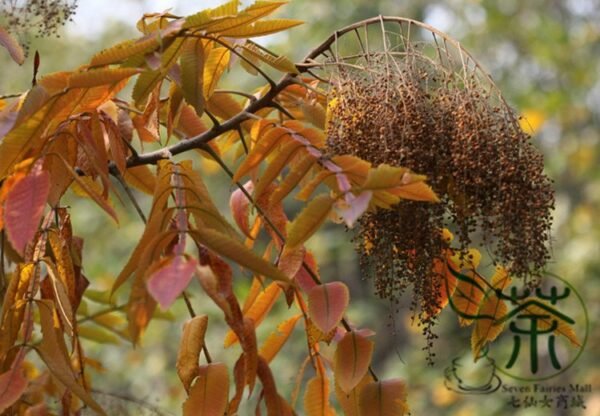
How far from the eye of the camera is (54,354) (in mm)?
1117

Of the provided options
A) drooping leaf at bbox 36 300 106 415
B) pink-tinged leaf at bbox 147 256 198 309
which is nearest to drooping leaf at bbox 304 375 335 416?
drooping leaf at bbox 36 300 106 415

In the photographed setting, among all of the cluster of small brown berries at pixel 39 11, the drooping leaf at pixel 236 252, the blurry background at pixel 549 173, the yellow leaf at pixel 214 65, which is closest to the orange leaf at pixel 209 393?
the drooping leaf at pixel 236 252

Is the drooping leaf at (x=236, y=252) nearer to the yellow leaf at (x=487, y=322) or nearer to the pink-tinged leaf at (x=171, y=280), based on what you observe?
the pink-tinged leaf at (x=171, y=280)

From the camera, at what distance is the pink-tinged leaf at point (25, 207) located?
3.20 feet

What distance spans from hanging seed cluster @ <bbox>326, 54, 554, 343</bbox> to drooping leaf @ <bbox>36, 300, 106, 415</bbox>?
1.04 ft

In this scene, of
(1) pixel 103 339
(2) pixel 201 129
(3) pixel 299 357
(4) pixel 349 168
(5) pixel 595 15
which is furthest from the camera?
(5) pixel 595 15

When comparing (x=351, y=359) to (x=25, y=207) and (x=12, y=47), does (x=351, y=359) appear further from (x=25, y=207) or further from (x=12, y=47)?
(x=12, y=47)

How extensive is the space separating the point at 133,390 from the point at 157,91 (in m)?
3.63

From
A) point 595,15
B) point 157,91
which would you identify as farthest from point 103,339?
point 595,15

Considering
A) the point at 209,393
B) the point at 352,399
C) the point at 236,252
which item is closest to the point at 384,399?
the point at 352,399

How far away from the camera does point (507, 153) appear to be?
113 centimetres

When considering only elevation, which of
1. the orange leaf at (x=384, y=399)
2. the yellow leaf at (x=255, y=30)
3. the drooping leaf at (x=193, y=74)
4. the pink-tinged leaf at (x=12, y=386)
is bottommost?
the pink-tinged leaf at (x=12, y=386)

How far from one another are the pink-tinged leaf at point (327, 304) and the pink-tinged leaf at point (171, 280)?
0.22 m

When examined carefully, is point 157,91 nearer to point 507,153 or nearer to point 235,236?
point 235,236
